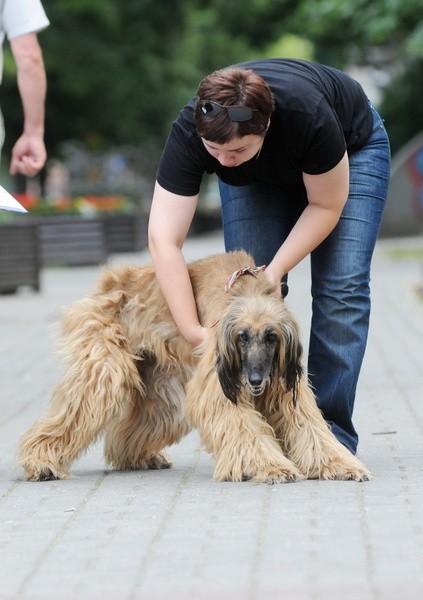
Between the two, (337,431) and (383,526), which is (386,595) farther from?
(337,431)

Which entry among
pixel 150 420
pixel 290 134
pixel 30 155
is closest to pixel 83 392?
pixel 150 420

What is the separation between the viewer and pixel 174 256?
19.4 feet

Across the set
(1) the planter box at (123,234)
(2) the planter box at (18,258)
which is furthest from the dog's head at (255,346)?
(1) the planter box at (123,234)

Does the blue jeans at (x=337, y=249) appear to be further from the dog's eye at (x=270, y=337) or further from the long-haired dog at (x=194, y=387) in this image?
the dog's eye at (x=270, y=337)

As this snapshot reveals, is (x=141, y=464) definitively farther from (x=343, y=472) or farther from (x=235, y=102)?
(x=235, y=102)

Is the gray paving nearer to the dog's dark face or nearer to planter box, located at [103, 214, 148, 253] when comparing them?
the dog's dark face

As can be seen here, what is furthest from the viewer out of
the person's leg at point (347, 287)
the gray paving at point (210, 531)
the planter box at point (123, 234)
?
the planter box at point (123, 234)

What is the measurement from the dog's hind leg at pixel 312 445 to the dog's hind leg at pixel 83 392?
70 centimetres

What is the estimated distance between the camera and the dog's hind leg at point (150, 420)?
6.26 m

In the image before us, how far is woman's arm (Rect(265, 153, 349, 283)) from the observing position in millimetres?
5926

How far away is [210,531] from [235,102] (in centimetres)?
161

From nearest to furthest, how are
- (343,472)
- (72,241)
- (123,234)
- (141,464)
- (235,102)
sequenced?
(235,102)
(343,472)
(141,464)
(72,241)
(123,234)

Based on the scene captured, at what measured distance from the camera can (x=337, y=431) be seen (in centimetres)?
635

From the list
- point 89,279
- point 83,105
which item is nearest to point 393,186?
point 83,105
